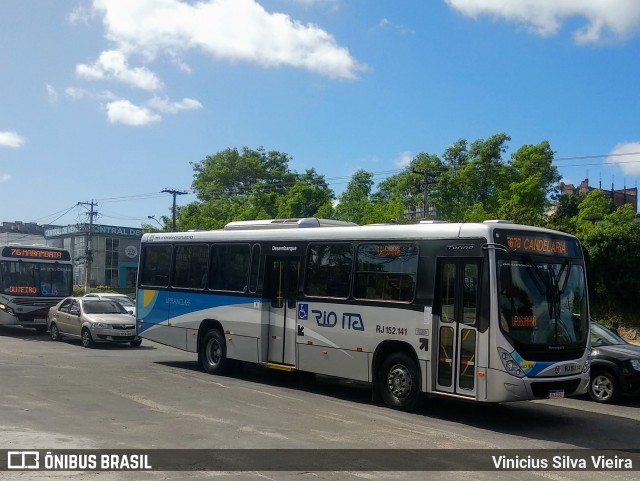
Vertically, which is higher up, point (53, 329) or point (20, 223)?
point (20, 223)

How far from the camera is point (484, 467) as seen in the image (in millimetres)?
8234

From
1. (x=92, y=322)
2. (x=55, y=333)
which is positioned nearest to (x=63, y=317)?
(x=55, y=333)

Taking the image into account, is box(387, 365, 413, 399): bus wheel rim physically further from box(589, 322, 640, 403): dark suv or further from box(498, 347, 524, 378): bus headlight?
box(589, 322, 640, 403): dark suv

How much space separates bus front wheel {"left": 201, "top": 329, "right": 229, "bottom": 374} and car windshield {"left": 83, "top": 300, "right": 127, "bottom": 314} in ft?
25.2

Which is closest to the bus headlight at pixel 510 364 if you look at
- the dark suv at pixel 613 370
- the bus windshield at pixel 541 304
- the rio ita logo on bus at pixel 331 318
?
the bus windshield at pixel 541 304

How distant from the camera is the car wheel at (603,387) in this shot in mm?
13422

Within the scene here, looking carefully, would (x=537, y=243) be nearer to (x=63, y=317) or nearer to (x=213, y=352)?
(x=213, y=352)

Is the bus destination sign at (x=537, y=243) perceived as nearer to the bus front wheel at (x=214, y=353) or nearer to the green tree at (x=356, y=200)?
the bus front wheel at (x=214, y=353)

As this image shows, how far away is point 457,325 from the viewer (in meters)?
11.3

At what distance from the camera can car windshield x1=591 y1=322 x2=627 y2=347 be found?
557 inches

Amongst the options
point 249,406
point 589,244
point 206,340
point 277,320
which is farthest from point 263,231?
point 589,244

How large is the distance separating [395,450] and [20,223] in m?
114

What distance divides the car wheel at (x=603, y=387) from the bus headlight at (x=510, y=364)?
3864 millimetres

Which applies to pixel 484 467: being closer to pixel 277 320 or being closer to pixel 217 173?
pixel 277 320
